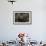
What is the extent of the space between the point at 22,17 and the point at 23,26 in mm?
379

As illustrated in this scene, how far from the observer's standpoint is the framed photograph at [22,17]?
5.59 meters

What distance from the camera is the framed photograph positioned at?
5586mm

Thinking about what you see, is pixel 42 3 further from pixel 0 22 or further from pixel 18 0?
pixel 0 22

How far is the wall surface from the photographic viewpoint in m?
5.56

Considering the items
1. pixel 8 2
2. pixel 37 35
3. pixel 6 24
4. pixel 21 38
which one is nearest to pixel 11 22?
pixel 6 24

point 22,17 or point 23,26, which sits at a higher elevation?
point 22,17

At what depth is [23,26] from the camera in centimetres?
561

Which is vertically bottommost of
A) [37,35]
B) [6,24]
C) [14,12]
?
[37,35]

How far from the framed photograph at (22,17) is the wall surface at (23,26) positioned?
0.12 metres

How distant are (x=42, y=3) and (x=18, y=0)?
101 centimetres

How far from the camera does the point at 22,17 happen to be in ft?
18.5

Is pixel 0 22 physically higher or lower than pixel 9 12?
lower

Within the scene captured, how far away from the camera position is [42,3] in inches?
222

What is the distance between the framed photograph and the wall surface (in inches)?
4.9
